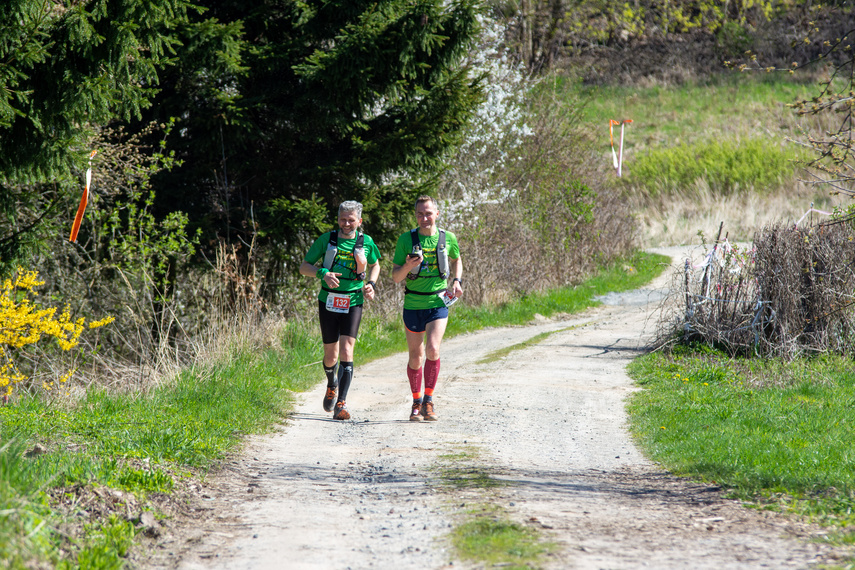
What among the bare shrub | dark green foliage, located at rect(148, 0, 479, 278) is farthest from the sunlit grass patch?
the bare shrub

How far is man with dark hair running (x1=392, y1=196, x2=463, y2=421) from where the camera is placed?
786 cm

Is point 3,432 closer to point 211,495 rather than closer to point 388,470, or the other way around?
point 211,495

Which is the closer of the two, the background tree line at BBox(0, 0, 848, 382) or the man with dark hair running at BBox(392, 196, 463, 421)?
the man with dark hair running at BBox(392, 196, 463, 421)

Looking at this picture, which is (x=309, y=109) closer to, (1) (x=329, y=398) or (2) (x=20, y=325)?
(2) (x=20, y=325)

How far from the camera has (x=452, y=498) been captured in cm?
541

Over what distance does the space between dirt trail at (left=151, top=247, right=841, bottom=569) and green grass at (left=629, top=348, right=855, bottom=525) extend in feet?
0.99

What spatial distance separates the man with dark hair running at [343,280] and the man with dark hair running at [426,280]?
38 cm

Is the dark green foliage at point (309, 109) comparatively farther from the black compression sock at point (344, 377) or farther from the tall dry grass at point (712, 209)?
the tall dry grass at point (712, 209)

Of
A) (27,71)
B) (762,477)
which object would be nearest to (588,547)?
(762,477)

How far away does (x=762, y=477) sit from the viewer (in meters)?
5.89

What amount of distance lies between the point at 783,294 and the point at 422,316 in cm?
633

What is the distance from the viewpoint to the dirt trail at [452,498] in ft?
14.3

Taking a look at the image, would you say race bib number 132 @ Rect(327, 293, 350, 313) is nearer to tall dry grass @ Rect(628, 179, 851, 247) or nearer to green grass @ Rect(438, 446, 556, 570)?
green grass @ Rect(438, 446, 556, 570)

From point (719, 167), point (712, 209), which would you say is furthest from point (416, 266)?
point (719, 167)
